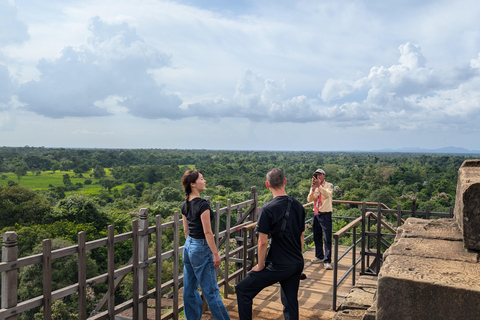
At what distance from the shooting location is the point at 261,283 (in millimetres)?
3002

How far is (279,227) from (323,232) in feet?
11.2

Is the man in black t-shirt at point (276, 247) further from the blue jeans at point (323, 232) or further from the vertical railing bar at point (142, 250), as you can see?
the blue jeans at point (323, 232)

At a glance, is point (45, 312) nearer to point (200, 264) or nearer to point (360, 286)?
point (200, 264)

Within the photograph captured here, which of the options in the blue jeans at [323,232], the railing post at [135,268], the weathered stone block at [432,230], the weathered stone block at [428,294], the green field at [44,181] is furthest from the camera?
the green field at [44,181]

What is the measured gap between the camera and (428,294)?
142cm

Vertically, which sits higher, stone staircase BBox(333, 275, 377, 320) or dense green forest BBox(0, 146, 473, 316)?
stone staircase BBox(333, 275, 377, 320)

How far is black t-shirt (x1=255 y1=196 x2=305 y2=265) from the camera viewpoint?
2971 millimetres

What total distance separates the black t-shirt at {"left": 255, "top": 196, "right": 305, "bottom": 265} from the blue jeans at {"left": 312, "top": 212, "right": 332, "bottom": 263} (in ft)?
9.82

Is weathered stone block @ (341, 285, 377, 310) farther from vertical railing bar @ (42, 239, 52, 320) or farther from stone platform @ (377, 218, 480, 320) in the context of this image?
vertical railing bar @ (42, 239, 52, 320)

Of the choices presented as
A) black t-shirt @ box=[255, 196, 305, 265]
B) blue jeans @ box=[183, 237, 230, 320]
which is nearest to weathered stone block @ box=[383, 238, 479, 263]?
black t-shirt @ box=[255, 196, 305, 265]

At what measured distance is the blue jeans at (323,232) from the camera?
5.95m

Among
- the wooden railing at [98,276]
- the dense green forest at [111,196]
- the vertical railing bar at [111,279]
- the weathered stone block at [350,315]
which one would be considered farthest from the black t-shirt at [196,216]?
the dense green forest at [111,196]

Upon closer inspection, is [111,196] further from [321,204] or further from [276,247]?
[276,247]

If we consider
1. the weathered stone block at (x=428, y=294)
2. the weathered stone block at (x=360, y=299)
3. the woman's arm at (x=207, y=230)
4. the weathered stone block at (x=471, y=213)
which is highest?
the weathered stone block at (x=471, y=213)
